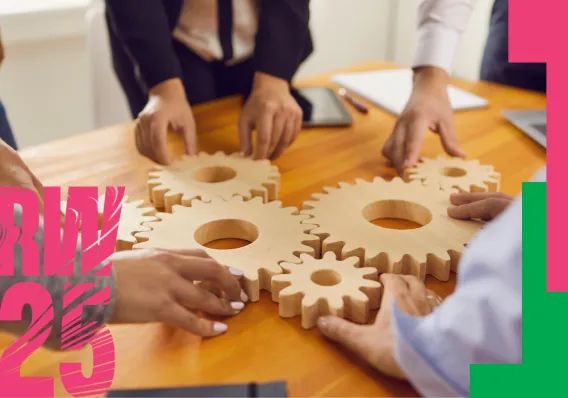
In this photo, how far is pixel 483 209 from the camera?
0.90 meters

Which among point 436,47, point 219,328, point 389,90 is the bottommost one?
point 219,328

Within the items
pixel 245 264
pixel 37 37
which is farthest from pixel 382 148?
pixel 37 37

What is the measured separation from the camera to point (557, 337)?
504mm

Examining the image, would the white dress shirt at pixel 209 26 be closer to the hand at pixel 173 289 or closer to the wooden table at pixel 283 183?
the wooden table at pixel 283 183

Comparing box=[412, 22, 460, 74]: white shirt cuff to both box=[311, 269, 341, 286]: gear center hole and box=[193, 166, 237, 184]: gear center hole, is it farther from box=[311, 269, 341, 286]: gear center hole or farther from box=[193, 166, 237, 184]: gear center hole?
box=[311, 269, 341, 286]: gear center hole

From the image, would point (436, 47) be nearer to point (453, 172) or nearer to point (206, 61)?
point (453, 172)

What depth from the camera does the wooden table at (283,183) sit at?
2.09 feet

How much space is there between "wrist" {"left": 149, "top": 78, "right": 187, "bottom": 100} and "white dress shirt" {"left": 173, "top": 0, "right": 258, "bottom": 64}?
0.17 meters

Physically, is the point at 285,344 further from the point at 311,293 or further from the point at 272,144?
the point at 272,144

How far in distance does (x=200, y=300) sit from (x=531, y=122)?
0.97m

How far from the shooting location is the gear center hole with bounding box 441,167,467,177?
43.9 inches

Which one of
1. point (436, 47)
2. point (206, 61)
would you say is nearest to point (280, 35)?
point (206, 61)
